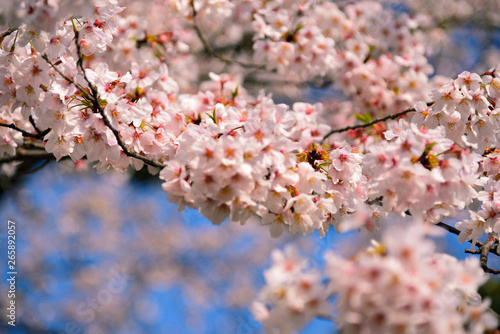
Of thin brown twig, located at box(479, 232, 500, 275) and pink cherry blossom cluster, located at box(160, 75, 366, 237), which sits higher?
pink cherry blossom cluster, located at box(160, 75, 366, 237)

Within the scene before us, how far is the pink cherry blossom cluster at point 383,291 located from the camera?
0.95 metres

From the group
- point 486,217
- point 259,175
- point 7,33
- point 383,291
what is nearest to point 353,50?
point 486,217

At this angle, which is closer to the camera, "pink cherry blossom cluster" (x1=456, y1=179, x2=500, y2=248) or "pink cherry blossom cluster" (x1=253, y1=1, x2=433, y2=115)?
"pink cherry blossom cluster" (x1=456, y1=179, x2=500, y2=248)

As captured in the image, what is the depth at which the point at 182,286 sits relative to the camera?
9625 millimetres

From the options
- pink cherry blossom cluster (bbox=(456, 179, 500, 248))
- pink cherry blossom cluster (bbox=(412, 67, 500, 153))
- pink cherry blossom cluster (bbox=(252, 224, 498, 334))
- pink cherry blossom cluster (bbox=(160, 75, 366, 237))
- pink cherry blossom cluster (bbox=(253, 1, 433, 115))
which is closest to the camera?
pink cherry blossom cluster (bbox=(252, 224, 498, 334))

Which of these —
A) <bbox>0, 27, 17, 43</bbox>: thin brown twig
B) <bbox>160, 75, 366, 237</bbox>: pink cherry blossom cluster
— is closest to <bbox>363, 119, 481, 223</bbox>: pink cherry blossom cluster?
<bbox>160, 75, 366, 237</bbox>: pink cherry blossom cluster

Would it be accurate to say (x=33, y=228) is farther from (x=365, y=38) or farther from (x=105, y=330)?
(x=365, y=38)

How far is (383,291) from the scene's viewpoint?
0.96 meters

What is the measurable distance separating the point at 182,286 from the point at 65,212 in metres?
3.26

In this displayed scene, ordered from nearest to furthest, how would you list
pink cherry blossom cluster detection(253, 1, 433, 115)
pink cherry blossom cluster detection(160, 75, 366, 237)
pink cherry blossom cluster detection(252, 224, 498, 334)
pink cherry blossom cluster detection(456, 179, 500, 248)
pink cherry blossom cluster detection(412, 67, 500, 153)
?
pink cherry blossom cluster detection(252, 224, 498, 334) < pink cherry blossom cluster detection(160, 75, 366, 237) < pink cherry blossom cluster detection(456, 179, 500, 248) < pink cherry blossom cluster detection(412, 67, 500, 153) < pink cherry blossom cluster detection(253, 1, 433, 115)

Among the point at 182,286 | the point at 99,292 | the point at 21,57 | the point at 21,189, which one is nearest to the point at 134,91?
the point at 21,57

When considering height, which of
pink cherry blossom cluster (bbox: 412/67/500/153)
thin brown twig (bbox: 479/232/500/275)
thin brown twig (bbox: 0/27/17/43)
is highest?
thin brown twig (bbox: 0/27/17/43)

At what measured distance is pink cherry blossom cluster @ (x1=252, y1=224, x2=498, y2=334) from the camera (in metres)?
0.95

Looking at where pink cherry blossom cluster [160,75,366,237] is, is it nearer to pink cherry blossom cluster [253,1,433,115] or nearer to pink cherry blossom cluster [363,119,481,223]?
pink cherry blossom cluster [363,119,481,223]
